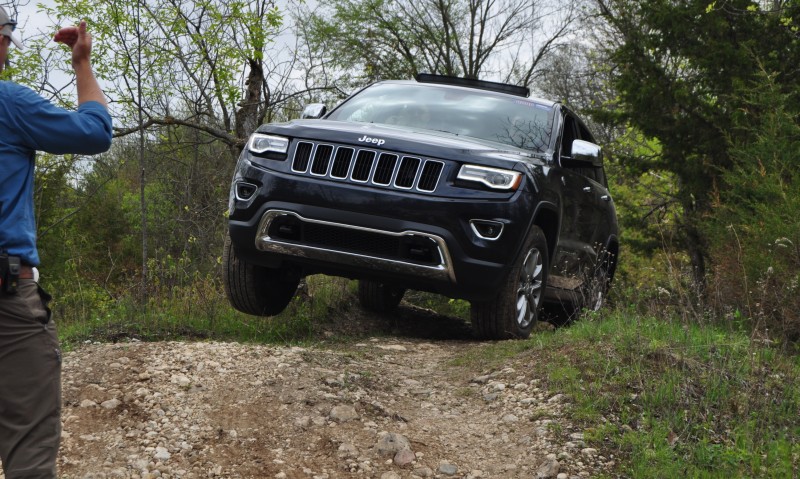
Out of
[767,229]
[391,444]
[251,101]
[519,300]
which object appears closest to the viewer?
[391,444]

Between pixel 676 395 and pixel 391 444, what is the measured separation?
4.96 feet

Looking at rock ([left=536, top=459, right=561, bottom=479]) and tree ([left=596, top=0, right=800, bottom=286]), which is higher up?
tree ([left=596, top=0, right=800, bottom=286])

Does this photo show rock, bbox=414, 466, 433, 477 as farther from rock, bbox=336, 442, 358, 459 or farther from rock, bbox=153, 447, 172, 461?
rock, bbox=153, 447, 172, 461

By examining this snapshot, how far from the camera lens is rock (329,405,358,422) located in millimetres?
4699

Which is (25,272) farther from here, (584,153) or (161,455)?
(584,153)

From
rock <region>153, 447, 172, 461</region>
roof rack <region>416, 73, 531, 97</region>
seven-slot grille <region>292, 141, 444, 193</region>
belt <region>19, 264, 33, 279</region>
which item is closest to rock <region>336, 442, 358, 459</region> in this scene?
rock <region>153, 447, 172, 461</region>

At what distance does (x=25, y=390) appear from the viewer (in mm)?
2832

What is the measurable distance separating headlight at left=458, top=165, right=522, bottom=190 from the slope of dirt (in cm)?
117

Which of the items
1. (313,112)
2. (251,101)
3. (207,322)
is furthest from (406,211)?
(251,101)

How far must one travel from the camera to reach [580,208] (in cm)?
782

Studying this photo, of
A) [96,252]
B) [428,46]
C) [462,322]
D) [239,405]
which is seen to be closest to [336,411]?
[239,405]

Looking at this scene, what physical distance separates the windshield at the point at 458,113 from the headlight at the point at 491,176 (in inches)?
34.8

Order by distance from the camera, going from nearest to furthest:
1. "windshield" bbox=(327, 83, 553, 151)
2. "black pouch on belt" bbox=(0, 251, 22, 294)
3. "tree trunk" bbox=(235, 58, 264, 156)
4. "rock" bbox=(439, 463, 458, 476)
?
"black pouch on belt" bbox=(0, 251, 22, 294), "rock" bbox=(439, 463, 458, 476), "windshield" bbox=(327, 83, 553, 151), "tree trunk" bbox=(235, 58, 264, 156)

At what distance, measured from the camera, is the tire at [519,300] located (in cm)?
645
